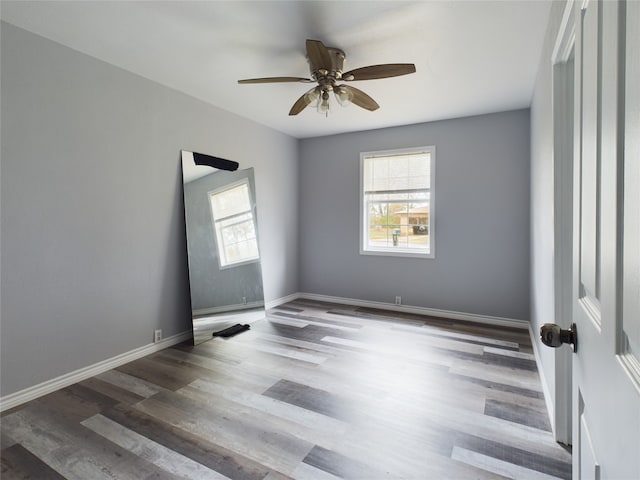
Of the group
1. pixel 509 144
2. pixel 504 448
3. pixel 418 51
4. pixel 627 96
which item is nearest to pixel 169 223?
pixel 418 51

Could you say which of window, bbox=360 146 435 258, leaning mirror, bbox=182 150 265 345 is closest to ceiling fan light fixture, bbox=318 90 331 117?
leaning mirror, bbox=182 150 265 345

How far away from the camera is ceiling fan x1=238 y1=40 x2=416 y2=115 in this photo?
2320mm

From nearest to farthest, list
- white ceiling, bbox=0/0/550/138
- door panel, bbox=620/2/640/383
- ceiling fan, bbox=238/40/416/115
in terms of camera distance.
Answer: door panel, bbox=620/2/640/383
white ceiling, bbox=0/0/550/138
ceiling fan, bbox=238/40/416/115

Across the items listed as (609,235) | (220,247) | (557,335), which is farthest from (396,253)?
(609,235)

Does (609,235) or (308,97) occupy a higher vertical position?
(308,97)

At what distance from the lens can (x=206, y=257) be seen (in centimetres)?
370

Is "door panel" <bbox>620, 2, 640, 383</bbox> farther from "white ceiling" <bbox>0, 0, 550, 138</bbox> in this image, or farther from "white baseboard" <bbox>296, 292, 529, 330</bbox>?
"white baseboard" <bbox>296, 292, 529, 330</bbox>

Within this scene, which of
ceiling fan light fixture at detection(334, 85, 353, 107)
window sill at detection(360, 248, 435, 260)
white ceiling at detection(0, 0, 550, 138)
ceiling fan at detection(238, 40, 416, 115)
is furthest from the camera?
window sill at detection(360, 248, 435, 260)

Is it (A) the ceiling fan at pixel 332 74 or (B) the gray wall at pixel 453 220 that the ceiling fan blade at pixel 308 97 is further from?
(B) the gray wall at pixel 453 220

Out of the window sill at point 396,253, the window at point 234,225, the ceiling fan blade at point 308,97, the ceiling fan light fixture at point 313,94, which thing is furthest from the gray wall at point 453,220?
the ceiling fan light fixture at point 313,94

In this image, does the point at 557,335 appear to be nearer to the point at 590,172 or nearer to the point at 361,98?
the point at 590,172

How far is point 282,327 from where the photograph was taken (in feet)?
13.1

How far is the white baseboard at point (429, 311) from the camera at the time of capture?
4055mm

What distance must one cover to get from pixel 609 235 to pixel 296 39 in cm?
254
